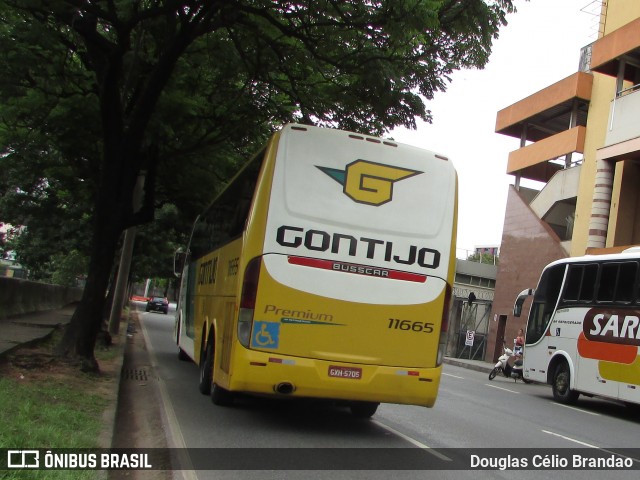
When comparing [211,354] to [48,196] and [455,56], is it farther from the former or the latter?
[48,196]

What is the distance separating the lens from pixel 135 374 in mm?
12555

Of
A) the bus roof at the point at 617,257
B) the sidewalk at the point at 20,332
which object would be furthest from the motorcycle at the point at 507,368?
the sidewalk at the point at 20,332

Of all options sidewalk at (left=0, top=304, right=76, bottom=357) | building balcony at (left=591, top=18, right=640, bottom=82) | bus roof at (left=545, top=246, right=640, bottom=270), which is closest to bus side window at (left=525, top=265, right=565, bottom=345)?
bus roof at (left=545, top=246, right=640, bottom=270)

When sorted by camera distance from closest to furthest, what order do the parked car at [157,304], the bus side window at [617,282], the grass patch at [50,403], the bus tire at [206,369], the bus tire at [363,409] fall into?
the grass patch at [50,403], the bus tire at [363,409], the bus tire at [206,369], the bus side window at [617,282], the parked car at [157,304]

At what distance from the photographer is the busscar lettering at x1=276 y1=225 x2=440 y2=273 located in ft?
24.5

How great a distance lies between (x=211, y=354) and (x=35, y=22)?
18.8ft

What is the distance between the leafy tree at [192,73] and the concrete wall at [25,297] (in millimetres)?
3700

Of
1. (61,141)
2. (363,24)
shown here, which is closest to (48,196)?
(61,141)

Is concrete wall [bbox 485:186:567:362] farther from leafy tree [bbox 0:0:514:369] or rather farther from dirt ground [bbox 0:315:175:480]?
dirt ground [bbox 0:315:175:480]

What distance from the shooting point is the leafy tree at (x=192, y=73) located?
9133 millimetres

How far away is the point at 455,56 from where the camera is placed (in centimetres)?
1017

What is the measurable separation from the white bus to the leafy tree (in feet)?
22.0

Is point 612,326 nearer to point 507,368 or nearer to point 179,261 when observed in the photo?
point 507,368

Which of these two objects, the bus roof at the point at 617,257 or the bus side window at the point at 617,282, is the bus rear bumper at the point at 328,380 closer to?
the bus side window at the point at 617,282
